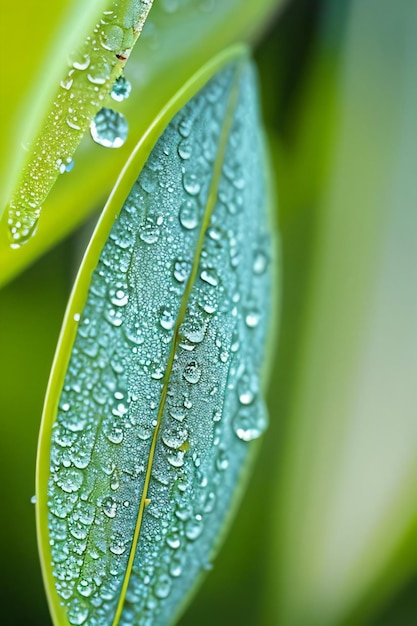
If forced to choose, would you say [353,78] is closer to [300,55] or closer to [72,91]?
[300,55]

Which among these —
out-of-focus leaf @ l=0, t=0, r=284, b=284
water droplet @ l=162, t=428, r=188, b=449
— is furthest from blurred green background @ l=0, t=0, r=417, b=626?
water droplet @ l=162, t=428, r=188, b=449

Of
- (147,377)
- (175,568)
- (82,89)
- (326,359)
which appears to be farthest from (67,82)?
(326,359)

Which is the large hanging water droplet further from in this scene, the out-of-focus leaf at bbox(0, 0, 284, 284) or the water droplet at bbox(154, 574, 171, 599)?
the water droplet at bbox(154, 574, 171, 599)

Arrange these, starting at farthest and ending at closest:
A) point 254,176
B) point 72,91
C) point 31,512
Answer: point 31,512 → point 254,176 → point 72,91

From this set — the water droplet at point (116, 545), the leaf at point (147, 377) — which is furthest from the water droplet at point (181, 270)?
the water droplet at point (116, 545)

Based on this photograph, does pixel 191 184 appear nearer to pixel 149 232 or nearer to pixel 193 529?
pixel 149 232

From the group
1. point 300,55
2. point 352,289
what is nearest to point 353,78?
point 300,55

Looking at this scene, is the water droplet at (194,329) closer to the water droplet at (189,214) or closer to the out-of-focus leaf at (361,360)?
the water droplet at (189,214)
